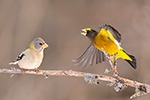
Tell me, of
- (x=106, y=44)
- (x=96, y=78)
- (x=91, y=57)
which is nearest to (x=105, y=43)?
(x=106, y=44)

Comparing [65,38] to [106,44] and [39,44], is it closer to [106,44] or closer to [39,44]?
[106,44]

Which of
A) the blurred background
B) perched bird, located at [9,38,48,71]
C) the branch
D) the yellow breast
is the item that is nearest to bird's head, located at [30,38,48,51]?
perched bird, located at [9,38,48,71]

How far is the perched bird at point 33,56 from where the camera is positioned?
184 centimetres

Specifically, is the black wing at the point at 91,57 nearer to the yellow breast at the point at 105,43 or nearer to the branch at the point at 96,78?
the yellow breast at the point at 105,43

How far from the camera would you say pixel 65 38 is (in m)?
3.73

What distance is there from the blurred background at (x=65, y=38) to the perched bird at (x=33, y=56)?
162cm

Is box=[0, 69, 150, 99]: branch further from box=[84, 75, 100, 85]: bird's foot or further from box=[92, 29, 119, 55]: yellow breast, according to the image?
box=[92, 29, 119, 55]: yellow breast

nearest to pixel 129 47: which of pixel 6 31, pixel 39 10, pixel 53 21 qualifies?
pixel 53 21

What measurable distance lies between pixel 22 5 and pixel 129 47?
1.54 m

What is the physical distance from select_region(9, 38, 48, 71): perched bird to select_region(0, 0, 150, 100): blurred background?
5.33 ft

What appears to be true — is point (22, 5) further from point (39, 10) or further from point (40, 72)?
point (40, 72)

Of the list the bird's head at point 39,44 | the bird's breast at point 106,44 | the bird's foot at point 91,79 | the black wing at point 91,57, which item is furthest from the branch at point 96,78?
the black wing at point 91,57

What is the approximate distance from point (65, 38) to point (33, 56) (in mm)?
1873

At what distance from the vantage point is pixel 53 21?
3852mm
